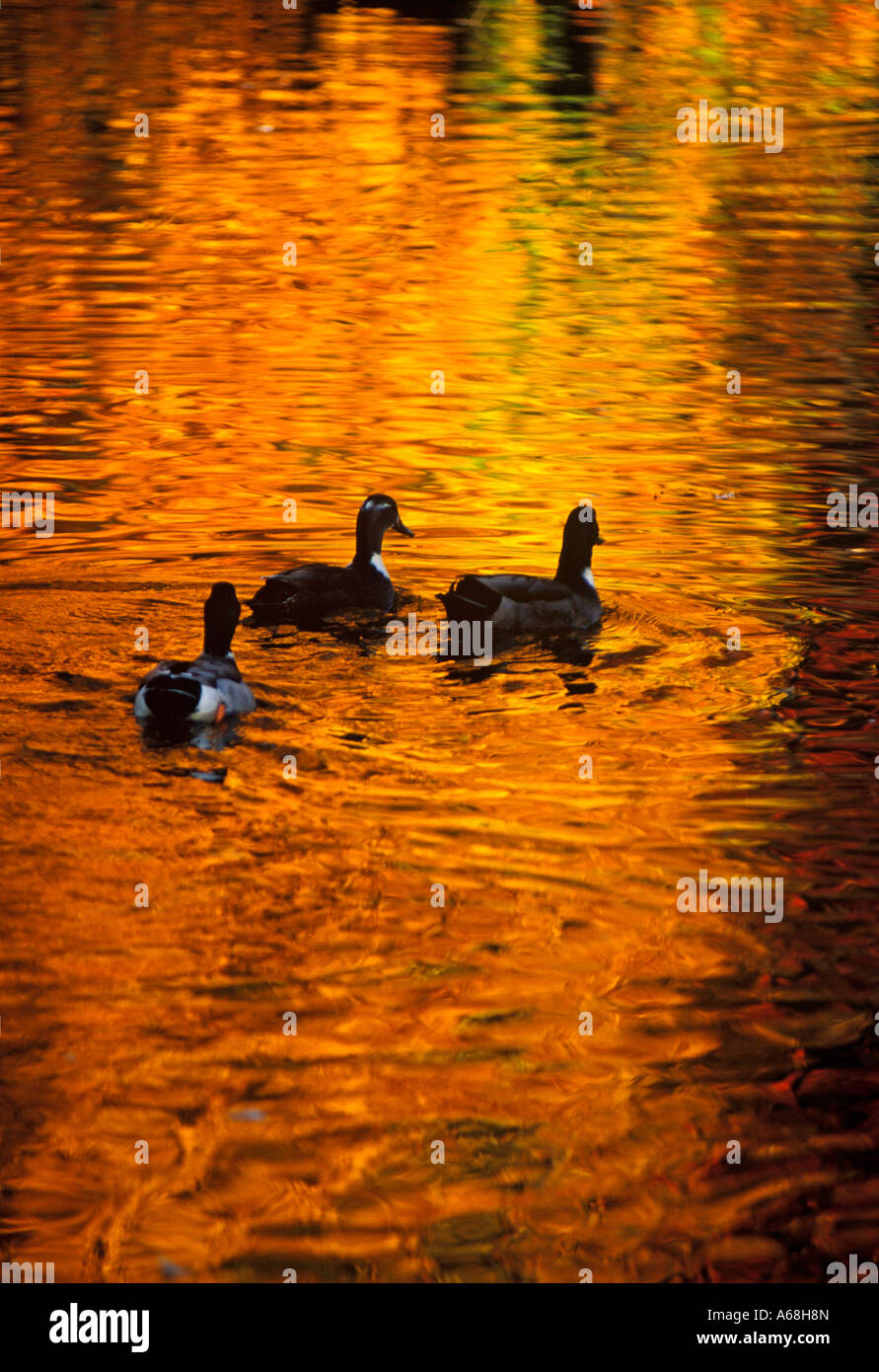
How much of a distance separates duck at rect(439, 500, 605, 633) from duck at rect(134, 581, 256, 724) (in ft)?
5.29

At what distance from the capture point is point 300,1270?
6.11 meters

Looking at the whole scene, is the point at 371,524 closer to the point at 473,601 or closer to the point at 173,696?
the point at 473,601

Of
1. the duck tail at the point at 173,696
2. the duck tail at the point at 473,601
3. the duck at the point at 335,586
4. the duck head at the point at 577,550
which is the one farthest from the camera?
the duck head at the point at 577,550

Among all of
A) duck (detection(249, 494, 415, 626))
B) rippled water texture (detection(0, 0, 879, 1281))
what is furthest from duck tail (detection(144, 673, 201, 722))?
duck (detection(249, 494, 415, 626))

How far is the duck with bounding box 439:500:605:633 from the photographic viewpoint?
38.5 ft

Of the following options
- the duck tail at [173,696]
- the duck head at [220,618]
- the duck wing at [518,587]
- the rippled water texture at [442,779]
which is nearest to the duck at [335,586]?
the rippled water texture at [442,779]

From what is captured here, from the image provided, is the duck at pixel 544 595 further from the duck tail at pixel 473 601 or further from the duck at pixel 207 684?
the duck at pixel 207 684

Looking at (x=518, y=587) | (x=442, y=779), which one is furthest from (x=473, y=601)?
(x=442, y=779)

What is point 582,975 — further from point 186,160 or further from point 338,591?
point 186,160

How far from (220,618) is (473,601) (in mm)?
1751

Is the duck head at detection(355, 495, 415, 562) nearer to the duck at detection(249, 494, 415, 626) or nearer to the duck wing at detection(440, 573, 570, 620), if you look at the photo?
the duck at detection(249, 494, 415, 626)

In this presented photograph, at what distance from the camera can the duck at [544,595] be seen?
11750 millimetres

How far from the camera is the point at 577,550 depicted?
41.3 feet

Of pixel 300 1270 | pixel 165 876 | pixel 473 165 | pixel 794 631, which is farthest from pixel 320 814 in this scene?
Result: pixel 473 165
